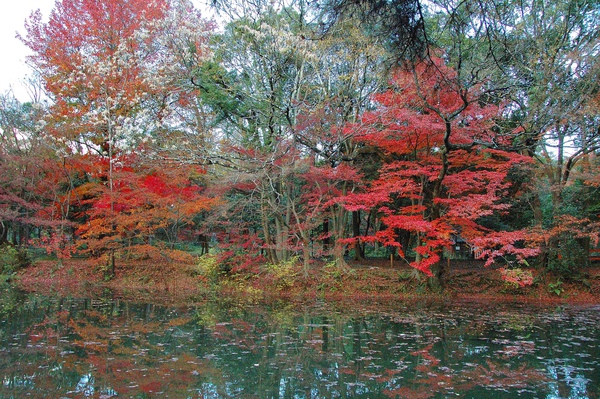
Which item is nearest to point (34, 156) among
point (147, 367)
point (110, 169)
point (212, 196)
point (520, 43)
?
point (110, 169)

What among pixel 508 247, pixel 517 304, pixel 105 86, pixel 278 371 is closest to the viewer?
pixel 278 371

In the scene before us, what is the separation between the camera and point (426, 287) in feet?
46.4

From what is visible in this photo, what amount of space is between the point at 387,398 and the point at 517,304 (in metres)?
10.1

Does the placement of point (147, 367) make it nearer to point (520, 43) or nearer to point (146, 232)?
point (520, 43)

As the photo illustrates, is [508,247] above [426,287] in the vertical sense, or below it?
above

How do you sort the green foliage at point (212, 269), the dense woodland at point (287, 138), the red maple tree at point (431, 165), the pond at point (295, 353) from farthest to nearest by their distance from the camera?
the green foliage at point (212, 269), the red maple tree at point (431, 165), the dense woodland at point (287, 138), the pond at point (295, 353)

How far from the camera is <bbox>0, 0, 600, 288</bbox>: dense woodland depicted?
10.5 metres

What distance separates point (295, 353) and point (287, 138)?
776 cm

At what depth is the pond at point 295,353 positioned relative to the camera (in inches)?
204

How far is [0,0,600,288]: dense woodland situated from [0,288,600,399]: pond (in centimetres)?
386

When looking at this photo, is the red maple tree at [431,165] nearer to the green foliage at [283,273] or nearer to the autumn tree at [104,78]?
the green foliage at [283,273]

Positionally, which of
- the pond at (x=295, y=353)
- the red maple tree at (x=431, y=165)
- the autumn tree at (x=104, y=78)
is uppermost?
the autumn tree at (x=104, y=78)

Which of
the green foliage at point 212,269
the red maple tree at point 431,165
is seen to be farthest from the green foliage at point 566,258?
the green foliage at point 212,269

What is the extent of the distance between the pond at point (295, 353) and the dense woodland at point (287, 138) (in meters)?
Result: 3.86
